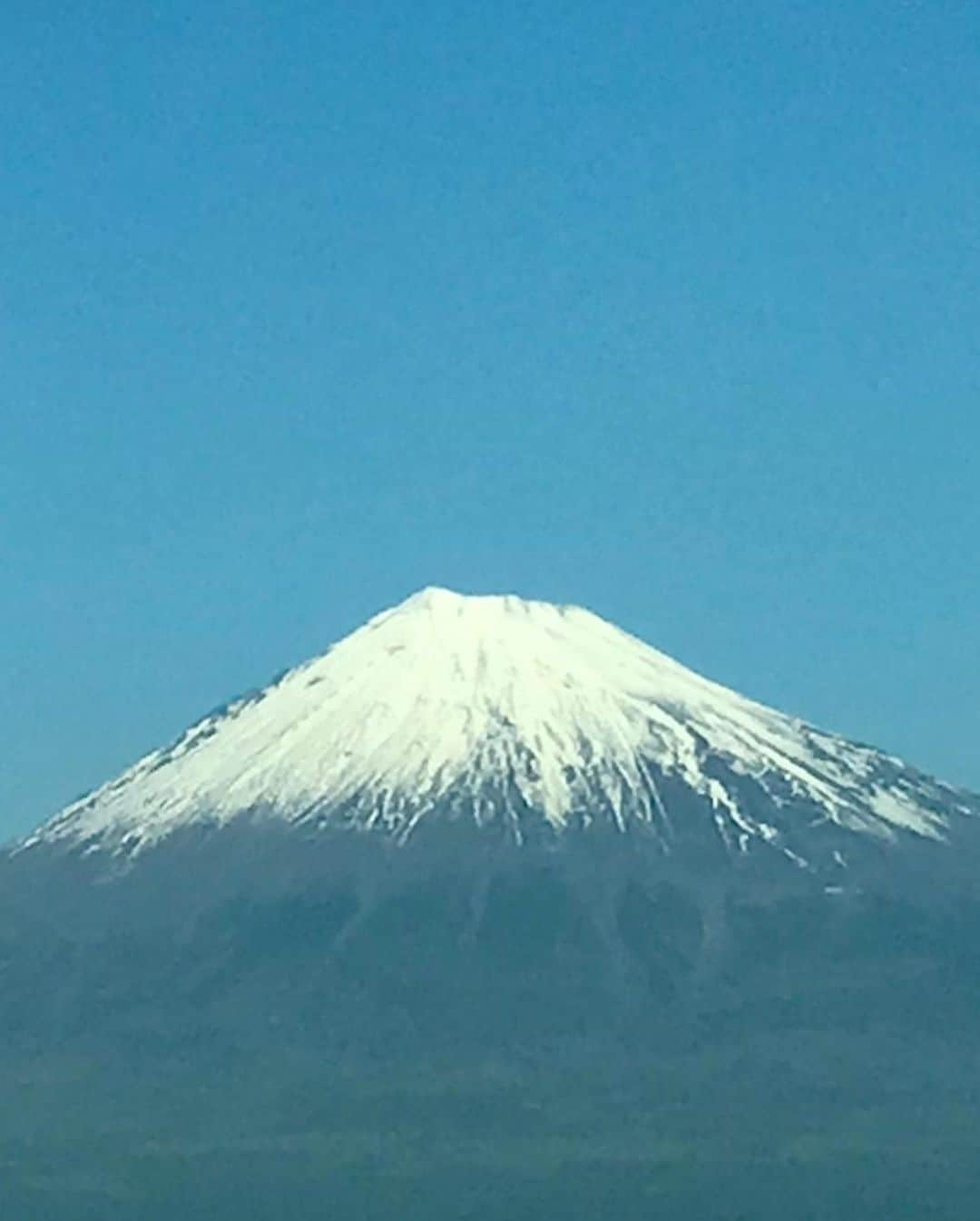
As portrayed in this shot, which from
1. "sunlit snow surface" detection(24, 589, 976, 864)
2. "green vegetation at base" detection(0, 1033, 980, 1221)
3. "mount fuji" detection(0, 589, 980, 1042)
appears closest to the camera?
"green vegetation at base" detection(0, 1033, 980, 1221)

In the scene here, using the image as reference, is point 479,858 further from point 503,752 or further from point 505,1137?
point 505,1137

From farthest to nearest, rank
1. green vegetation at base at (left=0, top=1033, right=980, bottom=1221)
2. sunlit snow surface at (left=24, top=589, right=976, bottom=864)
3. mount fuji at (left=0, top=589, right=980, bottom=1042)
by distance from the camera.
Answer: sunlit snow surface at (left=24, top=589, right=976, bottom=864) < mount fuji at (left=0, top=589, right=980, bottom=1042) < green vegetation at base at (left=0, top=1033, right=980, bottom=1221)

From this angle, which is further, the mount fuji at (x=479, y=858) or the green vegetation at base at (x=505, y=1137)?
the mount fuji at (x=479, y=858)

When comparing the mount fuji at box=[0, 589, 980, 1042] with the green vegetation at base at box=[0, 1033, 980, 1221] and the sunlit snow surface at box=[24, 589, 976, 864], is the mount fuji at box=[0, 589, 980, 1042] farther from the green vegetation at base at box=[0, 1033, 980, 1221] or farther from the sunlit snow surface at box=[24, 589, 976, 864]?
the green vegetation at base at box=[0, 1033, 980, 1221]

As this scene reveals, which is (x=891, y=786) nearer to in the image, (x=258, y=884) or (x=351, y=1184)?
(x=258, y=884)

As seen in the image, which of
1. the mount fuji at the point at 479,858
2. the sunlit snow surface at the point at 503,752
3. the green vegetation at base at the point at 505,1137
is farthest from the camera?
the sunlit snow surface at the point at 503,752

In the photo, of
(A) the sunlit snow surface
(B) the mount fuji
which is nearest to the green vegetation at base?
(B) the mount fuji

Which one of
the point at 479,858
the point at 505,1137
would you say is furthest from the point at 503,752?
the point at 505,1137

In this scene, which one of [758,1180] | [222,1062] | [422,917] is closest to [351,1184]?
[758,1180]

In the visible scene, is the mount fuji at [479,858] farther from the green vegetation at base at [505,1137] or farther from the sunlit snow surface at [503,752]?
the green vegetation at base at [505,1137]

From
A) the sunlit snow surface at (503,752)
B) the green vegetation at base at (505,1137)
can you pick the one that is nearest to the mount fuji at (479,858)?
the sunlit snow surface at (503,752)
